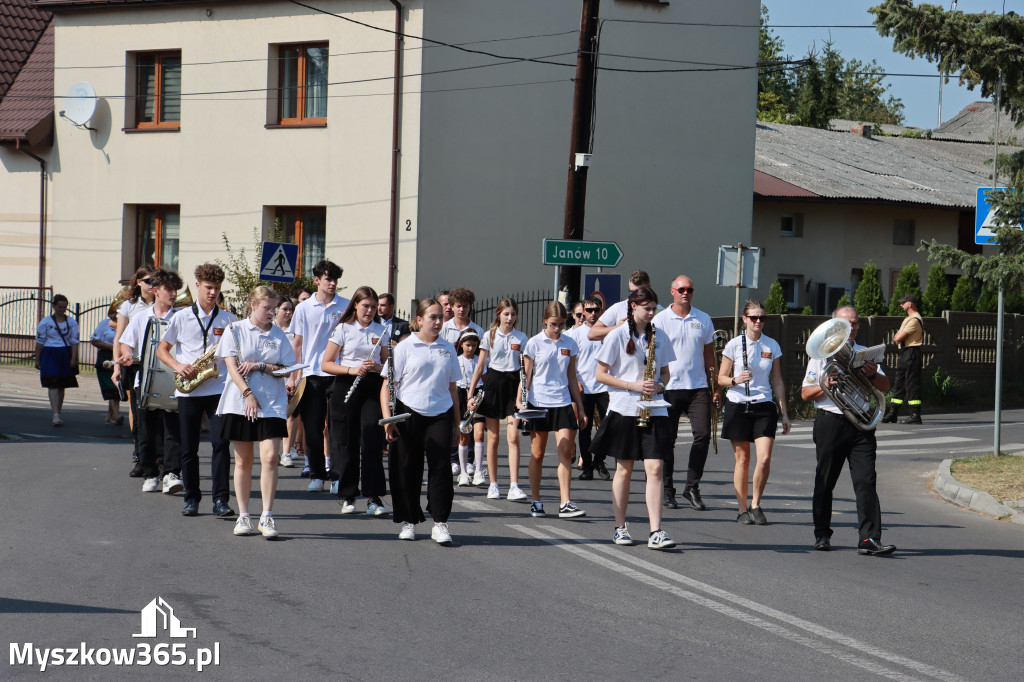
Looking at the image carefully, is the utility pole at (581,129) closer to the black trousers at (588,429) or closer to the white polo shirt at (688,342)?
the black trousers at (588,429)

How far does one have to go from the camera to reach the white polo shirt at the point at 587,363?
12.2 m

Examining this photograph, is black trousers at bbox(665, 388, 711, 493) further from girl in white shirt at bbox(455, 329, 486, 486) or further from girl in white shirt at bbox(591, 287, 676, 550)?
girl in white shirt at bbox(455, 329, 486, 486)

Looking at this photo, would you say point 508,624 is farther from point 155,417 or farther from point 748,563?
point 155,417

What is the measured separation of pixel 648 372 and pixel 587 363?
11.5ft

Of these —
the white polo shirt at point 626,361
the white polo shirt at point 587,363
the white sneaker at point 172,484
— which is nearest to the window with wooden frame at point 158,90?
the white polo shirt at point 587,363

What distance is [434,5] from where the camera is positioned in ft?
76.6

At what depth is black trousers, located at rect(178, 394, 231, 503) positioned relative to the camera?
9328 millimetres

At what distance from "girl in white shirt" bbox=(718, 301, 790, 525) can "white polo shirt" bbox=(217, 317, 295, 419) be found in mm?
3727

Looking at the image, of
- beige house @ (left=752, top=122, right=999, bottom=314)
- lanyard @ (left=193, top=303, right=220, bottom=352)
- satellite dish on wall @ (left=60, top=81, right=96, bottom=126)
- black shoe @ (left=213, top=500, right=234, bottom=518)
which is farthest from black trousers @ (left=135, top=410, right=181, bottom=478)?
beige house @ (left=752, top=122, right=999, bottom=314)

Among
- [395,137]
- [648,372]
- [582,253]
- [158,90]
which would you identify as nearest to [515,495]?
[648,372]

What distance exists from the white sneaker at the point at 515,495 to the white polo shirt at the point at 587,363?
1.66 metres

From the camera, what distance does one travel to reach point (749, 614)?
6750mm

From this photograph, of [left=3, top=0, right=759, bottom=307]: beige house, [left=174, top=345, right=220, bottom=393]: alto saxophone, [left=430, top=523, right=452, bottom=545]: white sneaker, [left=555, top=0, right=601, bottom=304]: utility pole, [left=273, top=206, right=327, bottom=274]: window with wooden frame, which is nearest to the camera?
[left=430, top=523, right=452, bottom=545]: white sneaker

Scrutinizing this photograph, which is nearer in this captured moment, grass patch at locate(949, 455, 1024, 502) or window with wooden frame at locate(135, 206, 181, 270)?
grass patch at locate(949, 455, 1024, 502)
